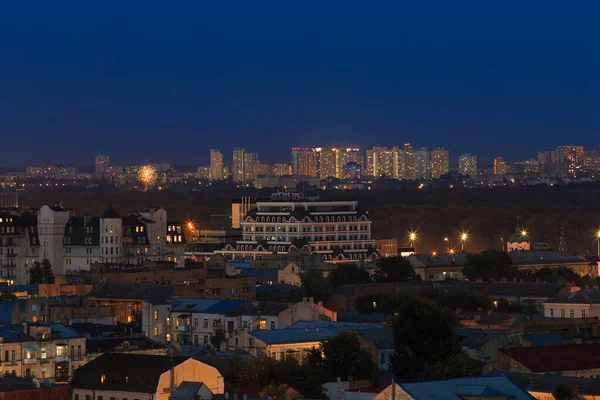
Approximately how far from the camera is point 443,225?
177m

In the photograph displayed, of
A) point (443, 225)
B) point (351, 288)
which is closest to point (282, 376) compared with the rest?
point (351, 288)

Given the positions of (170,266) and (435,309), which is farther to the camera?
(170,266)

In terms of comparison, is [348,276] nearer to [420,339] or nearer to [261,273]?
[261,273]

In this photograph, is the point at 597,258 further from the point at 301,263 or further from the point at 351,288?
the point at 351,288

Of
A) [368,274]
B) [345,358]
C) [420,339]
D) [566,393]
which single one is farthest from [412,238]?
[566,393]

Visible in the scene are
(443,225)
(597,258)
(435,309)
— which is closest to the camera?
(435,309)

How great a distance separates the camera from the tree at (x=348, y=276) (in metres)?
96.3

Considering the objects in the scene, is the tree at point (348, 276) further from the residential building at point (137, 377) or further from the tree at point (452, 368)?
the residential building at point (137, 377)

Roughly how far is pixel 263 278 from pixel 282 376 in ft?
149

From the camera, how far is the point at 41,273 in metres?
102

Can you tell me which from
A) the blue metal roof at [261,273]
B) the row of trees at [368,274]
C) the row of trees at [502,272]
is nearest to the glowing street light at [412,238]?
the row of trees at [502,272]

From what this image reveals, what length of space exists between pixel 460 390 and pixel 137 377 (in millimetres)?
13134

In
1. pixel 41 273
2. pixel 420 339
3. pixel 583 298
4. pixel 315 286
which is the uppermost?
pixel 41 273

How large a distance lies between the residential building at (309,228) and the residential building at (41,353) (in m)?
66.9
